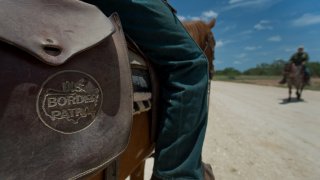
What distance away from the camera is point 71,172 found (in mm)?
1029

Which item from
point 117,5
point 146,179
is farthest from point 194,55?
point 146,179

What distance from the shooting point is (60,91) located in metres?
1.00

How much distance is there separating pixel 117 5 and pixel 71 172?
2.54 ft

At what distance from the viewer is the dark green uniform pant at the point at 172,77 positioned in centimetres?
139

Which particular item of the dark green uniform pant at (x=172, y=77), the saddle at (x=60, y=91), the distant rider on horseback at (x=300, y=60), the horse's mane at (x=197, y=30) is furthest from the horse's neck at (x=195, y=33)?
the distant rider on horseback at (x=300, y=60)

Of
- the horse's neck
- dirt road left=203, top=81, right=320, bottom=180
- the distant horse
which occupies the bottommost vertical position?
dirt road left=203, top=81, right=320, bottom=180

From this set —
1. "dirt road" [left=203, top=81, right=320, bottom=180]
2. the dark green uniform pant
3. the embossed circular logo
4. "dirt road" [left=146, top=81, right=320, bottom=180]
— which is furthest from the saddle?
"dirt road" [left=203, top=81, right=320, bottom=180]

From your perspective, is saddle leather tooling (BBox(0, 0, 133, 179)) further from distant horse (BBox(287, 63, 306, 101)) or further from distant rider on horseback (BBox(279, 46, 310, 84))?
distant rider on horseback (BBox(279, 46, 310, 84))

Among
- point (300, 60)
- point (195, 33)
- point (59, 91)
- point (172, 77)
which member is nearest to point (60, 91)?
point (59, 91)

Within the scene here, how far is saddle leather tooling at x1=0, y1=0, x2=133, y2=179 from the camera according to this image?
0.91m

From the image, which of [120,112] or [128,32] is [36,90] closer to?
[120,112]

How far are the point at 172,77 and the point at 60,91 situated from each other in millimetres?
621

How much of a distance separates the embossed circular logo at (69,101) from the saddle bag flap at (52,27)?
0.08 m

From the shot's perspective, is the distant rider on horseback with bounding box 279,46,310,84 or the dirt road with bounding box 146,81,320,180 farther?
the distant rider on horseback with bounding box 279,46,310,84
